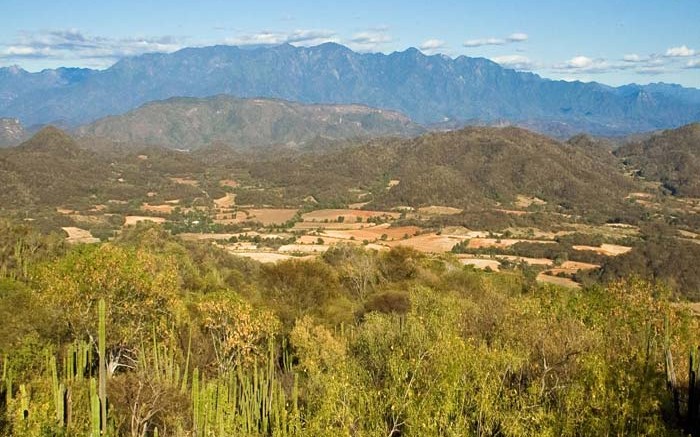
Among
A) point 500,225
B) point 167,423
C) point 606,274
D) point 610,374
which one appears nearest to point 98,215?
point 500,225

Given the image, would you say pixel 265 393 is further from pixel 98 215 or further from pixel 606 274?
pixel 98 215

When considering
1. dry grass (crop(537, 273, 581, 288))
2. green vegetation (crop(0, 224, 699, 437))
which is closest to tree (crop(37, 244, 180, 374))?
green vegetation (crop(0, 224, 699, 437))

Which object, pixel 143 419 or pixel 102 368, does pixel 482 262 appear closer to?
pixel 143 419

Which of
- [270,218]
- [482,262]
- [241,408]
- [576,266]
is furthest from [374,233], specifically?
[241,408]

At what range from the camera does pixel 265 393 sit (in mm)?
31750

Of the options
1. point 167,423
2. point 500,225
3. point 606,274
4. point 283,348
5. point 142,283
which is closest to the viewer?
point 167,423

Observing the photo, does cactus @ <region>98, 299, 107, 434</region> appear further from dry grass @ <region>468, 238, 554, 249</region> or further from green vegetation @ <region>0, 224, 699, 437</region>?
dry grass @ <region>468, 238, 554, 249</region>

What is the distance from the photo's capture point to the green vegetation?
2306 centimetres

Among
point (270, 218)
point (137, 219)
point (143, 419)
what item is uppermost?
point (143, 419)

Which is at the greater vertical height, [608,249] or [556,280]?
[556,280]

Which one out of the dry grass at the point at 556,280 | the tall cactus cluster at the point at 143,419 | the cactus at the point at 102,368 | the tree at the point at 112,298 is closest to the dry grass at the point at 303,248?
the dry grass at the point at 556,280

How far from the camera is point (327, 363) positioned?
34875mm

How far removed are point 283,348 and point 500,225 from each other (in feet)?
465

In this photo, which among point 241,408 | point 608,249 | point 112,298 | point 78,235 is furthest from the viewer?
point 78,235
